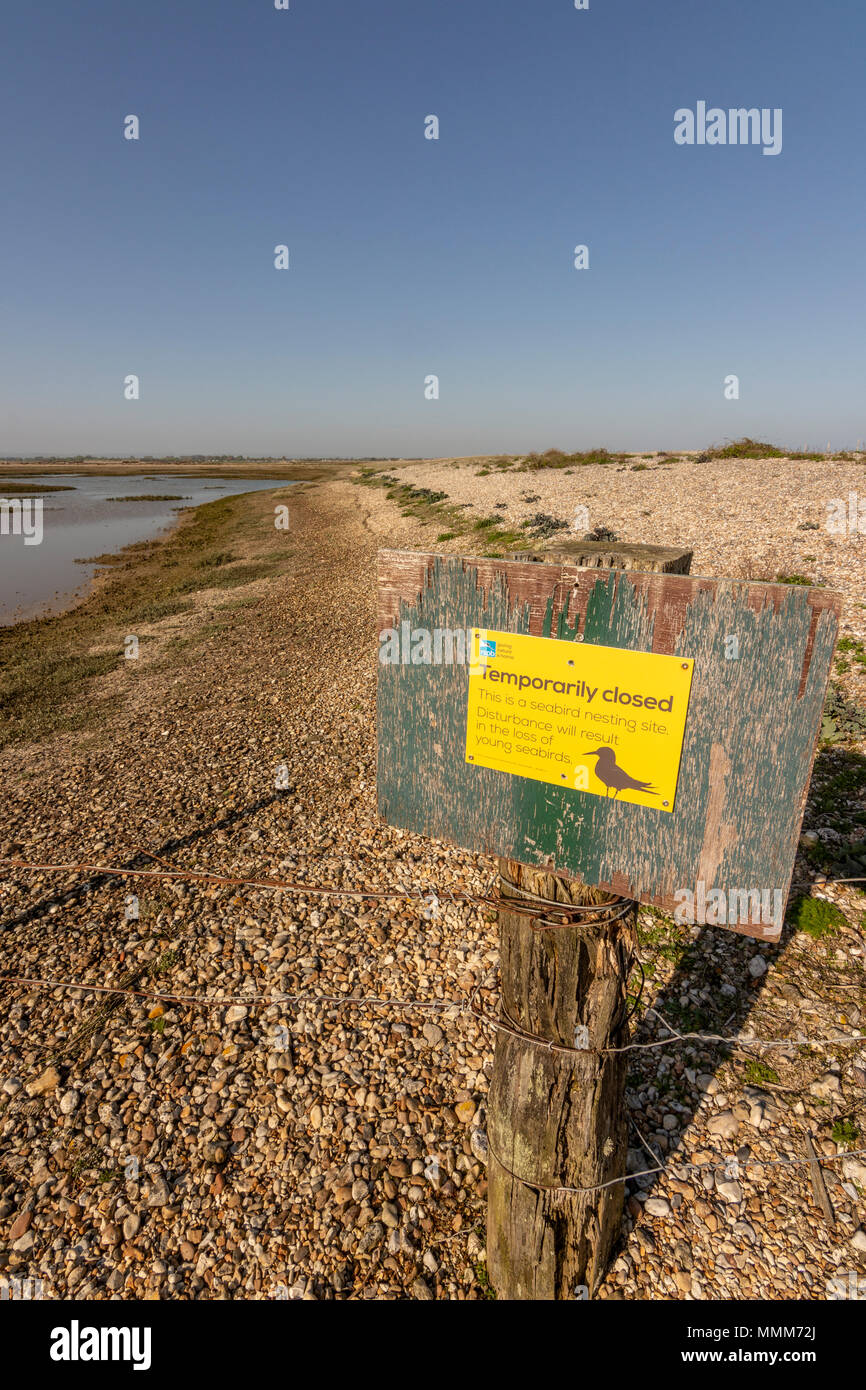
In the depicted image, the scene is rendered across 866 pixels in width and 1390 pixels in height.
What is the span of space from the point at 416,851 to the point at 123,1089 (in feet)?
11.1

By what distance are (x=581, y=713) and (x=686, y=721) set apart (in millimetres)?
338

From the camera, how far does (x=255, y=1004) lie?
508 centimetres

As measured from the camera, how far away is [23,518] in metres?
50.4

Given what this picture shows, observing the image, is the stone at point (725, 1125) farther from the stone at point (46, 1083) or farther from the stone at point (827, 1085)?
the stone at point (46, 1083)

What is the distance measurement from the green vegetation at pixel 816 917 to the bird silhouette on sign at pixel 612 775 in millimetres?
4250

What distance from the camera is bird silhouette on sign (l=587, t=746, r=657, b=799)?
2.08 meters

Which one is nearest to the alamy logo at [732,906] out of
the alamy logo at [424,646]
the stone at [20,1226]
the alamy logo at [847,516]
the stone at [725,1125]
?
the alamy logo at [424,646]

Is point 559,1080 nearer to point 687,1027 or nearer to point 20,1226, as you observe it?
point 687,1027

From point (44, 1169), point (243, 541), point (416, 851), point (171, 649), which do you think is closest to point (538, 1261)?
point (44, 1169)

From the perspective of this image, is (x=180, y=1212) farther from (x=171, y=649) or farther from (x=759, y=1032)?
(x=171, y=649)

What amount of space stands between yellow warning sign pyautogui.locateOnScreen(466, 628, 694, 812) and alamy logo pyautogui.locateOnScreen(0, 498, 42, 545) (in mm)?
45418

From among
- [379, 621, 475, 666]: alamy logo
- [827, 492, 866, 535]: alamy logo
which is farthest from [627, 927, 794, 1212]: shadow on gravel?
[827, 492, 866, 535]: alamy logo

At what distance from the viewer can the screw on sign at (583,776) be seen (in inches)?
75.0

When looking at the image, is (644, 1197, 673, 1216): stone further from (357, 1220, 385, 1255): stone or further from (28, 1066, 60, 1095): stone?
(28, 1066, 60, 1095): stone
